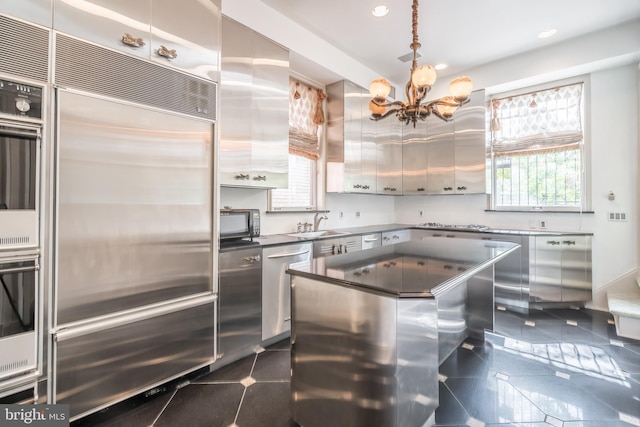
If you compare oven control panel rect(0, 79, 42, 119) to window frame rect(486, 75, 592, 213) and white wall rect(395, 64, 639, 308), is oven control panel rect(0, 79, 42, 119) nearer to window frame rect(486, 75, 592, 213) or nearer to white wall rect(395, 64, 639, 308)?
window frame rect(486, 75, 592, 213)

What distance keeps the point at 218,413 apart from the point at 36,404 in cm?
90

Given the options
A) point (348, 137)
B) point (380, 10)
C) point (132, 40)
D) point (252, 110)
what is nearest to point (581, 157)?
point (348, 137)

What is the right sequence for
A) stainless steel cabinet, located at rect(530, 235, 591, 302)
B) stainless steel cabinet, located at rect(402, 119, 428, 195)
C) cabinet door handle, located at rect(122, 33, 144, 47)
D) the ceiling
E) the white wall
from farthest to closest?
stainless steel cabinet, located at rect(402, 119, 428, 195) → stainless steel cabinet, located at rect(530, 235, 591, 302) → the white wall → the ceiling → cabinet door handle, located at rect(122, 33, 144, 47)

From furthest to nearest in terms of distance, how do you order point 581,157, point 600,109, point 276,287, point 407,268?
point 581,157 → point 600,109 → point 276,287 → point 407,268

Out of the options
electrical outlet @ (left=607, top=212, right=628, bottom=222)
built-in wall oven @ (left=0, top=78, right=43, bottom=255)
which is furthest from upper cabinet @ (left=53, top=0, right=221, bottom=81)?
electrical outlet @ (left=607, top=212, right=628, bottom=222)

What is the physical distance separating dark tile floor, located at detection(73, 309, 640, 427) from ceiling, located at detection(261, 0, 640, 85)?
3.22 meters

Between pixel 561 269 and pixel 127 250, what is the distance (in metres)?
4.44

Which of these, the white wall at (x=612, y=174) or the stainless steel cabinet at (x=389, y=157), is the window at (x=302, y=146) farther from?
the white wall at (x=612, y=174)

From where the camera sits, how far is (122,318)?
1.67 m

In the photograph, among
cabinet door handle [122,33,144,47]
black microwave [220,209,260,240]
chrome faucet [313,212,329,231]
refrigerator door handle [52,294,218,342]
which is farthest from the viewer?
chrome faucet [313,212,329,231]

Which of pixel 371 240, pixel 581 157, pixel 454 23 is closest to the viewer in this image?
pixel 454 23

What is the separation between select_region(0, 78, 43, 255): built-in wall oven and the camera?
1335 mm

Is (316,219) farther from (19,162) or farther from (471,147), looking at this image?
(19,162)

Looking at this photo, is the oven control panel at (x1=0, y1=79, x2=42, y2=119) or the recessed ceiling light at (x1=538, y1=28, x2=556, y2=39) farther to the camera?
the recessed ceiling light at (x1=538, y1=28, x2=556, y2=39)
